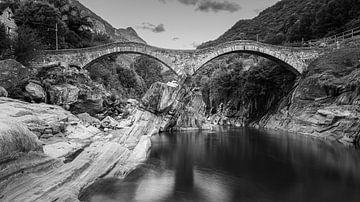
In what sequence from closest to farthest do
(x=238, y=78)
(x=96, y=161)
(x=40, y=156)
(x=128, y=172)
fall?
1. (x=40, y=156)
2. (x=96, y=161)
3. (x=128, y=172)
4. (x=238, y=78)

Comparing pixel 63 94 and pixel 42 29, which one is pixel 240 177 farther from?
pixel 42 29

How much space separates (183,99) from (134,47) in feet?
27.9

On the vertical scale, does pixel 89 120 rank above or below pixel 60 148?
above

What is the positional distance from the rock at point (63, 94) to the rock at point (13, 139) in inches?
516

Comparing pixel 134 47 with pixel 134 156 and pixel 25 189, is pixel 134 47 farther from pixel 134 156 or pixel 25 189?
pixel 25 189

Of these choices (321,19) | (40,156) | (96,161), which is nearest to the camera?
(40,156)

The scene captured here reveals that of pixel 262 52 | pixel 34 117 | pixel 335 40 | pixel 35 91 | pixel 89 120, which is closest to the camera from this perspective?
pixel 34 117

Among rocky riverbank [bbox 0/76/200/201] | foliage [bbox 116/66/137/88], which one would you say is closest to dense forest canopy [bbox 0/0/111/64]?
foliage [bbox 116/66/137/88]

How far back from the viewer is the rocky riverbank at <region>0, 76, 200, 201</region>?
705cm

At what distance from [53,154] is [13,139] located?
2.90 metres

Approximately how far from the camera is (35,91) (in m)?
18.9

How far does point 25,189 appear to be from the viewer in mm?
7176

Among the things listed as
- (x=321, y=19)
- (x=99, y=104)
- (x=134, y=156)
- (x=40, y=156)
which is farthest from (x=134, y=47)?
(x=321, y=19)

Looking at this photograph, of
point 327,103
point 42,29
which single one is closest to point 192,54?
point 327,103
